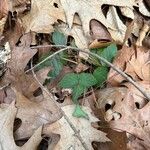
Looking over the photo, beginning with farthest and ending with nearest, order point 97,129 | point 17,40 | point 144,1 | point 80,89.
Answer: point 144,1
point 17,40
point 80,89
point 97,129

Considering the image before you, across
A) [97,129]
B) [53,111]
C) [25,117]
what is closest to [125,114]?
[97,129]

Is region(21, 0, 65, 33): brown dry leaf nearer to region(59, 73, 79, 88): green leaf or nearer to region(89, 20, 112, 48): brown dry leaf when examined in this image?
region(89, 20, 112, 48): brown dry leaf

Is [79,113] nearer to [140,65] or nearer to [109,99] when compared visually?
[109,99]

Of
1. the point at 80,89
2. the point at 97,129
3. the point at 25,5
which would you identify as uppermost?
the point at 25,5

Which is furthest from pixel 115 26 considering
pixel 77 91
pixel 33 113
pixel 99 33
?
pixel 33 113

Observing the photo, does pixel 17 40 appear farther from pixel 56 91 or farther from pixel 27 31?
pixel 56 91

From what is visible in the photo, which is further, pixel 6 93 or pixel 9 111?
pixel 6 93

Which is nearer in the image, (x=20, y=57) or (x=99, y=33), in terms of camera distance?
(x=20, y=57)
